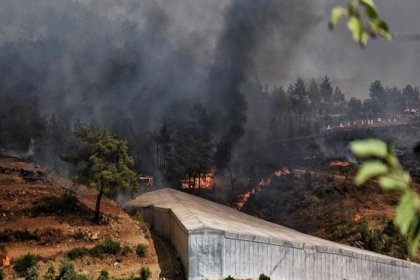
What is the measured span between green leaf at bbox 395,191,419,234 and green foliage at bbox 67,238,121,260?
31.8 metres

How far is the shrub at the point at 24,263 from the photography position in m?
29.5

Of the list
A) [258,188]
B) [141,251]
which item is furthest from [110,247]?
[258,188]

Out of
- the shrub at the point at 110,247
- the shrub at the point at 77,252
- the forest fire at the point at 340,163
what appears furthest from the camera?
the forest fire at the point at 340,163

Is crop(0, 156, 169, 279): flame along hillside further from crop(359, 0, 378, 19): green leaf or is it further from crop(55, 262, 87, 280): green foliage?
crop(359, 0, 378, 19): green leaf

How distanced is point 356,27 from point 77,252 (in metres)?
32.0

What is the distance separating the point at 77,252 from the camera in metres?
32.1

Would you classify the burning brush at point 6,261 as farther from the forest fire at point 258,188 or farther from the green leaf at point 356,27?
the forest fire at point 258,188

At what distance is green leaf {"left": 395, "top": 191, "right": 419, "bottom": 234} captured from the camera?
86.8 inches

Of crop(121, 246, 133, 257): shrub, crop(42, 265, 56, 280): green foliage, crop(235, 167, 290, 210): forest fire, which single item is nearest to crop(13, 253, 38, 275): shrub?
crop(42, 265, 56, 280): green foliage

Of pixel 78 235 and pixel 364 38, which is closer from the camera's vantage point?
pixel 364 38

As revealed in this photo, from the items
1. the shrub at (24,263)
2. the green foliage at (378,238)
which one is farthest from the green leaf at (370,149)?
the green foliage at (378,238)

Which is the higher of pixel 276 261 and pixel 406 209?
pixel 406 209

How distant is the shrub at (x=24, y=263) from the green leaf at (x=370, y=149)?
98.8ft

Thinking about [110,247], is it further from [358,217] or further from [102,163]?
[358,217]
